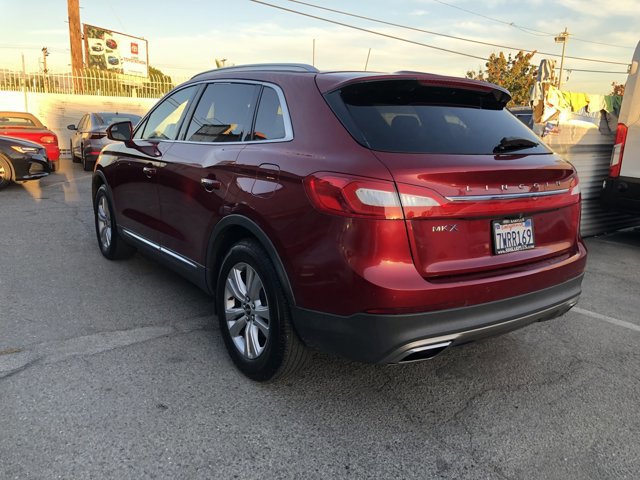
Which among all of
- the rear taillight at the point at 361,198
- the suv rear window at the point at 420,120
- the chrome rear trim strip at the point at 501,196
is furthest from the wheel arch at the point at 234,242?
the chrome rear trim strip at the point at 501,196

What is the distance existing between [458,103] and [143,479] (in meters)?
2.54

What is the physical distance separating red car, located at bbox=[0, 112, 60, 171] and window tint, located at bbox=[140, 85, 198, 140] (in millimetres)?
8569

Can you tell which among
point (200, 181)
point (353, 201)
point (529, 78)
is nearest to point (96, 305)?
point (200, 181)

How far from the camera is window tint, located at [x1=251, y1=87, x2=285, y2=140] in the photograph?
2.99 metres

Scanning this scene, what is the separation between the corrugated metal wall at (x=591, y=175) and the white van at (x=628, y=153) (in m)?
0.43

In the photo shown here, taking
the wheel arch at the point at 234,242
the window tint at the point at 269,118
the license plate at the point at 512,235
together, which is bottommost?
the wheel arch at the point at 234,242

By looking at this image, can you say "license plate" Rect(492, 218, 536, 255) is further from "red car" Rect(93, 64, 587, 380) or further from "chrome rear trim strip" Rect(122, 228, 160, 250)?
"chrome rear trim strip" Rect(122, 228, 160, 250)

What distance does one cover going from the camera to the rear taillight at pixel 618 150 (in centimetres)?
651

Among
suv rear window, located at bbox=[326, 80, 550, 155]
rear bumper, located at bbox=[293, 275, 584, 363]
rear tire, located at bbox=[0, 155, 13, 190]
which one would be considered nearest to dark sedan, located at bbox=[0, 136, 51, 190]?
rear tire, located at bbox=[0, 155, 13, 190]

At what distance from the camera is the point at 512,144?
2951mm

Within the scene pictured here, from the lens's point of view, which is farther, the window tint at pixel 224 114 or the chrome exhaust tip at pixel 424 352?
the window tint at pixel 224 114

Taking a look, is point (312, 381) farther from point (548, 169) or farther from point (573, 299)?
point (548, 169)

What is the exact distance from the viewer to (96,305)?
4293 millimetres

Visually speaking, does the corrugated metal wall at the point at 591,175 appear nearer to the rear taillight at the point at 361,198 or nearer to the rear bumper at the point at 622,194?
the rear bumper at the point at 622,194
